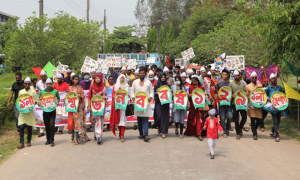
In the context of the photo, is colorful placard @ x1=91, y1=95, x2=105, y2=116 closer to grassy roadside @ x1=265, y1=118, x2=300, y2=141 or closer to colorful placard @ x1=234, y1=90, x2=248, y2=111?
colorful placard @ x1=234, y1=90, x2=248, y2=111

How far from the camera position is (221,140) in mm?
9742

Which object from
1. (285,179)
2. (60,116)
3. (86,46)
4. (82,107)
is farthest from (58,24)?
(285,179)

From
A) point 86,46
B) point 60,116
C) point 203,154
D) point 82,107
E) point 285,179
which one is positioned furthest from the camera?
point 86,46

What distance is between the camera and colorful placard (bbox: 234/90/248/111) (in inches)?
390

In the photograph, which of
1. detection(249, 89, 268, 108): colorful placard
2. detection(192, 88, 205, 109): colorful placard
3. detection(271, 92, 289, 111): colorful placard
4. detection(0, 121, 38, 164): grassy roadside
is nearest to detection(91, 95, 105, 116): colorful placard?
detection(0, 121, 38, 164): grassy roadside

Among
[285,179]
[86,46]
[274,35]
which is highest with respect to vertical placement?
[86,46]

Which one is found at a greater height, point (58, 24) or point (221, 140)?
point (58, 24)

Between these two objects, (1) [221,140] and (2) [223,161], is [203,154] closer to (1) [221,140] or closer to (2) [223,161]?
(2) [223,161]

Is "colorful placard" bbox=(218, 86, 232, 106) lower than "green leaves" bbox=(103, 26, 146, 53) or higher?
lower

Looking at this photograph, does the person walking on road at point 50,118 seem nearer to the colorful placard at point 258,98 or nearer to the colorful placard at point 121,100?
the colorful placard at point 121,100

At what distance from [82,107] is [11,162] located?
8.13 ft

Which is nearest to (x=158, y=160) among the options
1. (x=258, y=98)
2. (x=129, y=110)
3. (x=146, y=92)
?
(x=129, y=110)

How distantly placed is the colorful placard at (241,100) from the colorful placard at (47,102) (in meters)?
4.95

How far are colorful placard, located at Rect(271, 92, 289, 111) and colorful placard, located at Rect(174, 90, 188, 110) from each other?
2384 mm
